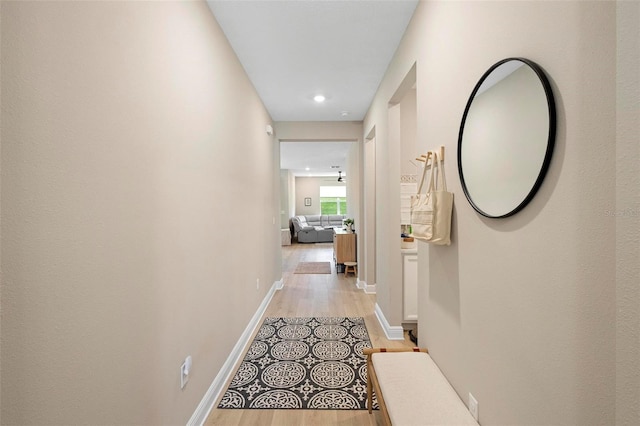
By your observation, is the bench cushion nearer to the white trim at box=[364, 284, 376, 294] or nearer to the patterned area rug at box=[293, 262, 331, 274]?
the white trim at box=[364, 284, 376, 294]

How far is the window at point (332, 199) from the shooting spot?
12406 millimetres

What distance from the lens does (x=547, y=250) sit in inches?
32.1

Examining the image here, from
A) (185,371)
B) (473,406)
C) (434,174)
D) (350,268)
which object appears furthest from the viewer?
(350,268)

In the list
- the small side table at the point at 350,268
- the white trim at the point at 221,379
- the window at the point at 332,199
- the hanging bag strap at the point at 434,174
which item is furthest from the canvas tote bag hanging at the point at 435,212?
the window at the point at 332,199

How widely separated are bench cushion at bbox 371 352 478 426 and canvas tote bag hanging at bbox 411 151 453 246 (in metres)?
0.70

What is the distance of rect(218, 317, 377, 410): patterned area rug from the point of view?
6.39ft

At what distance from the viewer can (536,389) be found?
86 cm

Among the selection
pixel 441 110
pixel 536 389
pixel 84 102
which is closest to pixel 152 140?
pixel 84 102

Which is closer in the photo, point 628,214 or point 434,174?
point 628,214

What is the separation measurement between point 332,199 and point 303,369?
34.1ft

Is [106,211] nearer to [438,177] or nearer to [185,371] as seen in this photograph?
[185,371]

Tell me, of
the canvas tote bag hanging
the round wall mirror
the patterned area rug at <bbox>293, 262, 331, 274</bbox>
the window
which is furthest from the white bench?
the window

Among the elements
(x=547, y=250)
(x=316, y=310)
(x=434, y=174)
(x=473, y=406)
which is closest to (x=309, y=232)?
(x=316, y=310)

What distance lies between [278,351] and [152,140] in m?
2.11
